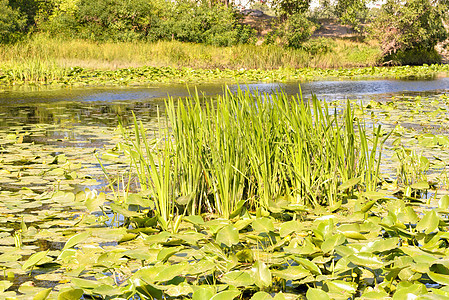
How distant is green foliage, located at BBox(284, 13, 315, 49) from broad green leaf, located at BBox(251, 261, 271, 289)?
25673 mm

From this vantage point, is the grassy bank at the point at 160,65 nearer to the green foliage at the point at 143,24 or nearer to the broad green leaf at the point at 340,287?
the green foliage at the point at 143,24

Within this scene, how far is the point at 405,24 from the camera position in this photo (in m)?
25.5

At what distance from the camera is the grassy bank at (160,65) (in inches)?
594

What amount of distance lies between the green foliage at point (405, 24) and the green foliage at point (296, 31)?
3.63m

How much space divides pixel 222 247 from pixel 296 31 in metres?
25.8

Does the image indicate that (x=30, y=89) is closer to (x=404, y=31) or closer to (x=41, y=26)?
(x=41, y=26)

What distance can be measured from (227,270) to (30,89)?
11847mm

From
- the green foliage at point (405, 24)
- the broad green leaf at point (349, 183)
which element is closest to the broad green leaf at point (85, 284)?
the broad green leaf at point (349, 183)

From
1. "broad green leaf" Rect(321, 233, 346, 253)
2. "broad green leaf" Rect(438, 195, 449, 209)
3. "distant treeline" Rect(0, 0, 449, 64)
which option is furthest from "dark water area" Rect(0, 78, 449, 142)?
"distant treeline" Rect(0, 0, 449, 64)

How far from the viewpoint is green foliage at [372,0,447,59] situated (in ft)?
80.8

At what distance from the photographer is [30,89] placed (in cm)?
1280

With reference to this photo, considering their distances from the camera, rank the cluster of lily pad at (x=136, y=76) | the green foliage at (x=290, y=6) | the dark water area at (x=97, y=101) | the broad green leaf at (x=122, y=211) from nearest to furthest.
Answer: the broad green leaf at (x=122, y=211), the dark water area at (x=97, y=101), the cluster of lily pad at (x=136, y=76), the green foliage at (x=290, y=6)

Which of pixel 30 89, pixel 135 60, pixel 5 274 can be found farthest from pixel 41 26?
pixel 5 274

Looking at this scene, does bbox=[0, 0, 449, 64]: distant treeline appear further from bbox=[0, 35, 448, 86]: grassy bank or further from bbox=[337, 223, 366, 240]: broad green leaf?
bbox=[337, 223, 366, 240]: broad green leaf
